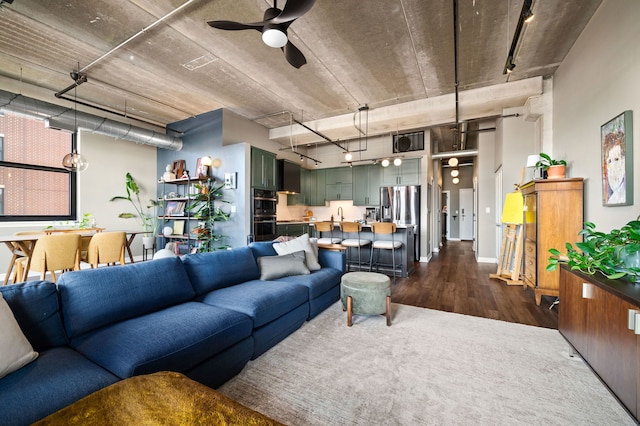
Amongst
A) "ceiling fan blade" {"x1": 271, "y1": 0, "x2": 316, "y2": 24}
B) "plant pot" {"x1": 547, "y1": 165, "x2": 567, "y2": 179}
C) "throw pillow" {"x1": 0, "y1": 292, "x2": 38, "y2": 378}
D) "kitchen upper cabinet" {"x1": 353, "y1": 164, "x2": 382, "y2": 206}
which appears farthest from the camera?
"kitchen upper cabinet" {"x1": 353, "y1": 164, "x2": 382, "y2": 206}

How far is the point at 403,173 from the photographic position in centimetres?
695

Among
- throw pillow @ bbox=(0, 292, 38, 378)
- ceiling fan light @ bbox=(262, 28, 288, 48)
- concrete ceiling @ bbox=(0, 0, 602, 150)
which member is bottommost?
throw pillow @ bbox=(0, 292, 38, 378)

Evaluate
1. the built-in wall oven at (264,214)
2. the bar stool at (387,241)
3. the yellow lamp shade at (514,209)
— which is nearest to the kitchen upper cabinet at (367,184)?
the bar stool at (387,241)

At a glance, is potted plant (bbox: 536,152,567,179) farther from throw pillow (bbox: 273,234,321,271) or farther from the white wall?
throw pillow (bbox: 273,234,321,271)

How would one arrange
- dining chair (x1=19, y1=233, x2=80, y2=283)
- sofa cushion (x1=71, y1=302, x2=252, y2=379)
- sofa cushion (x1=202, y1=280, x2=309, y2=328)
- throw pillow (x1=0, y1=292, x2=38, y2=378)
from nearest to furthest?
throw pillow (x1=0, y1=292, x2=38, y2=378), sofa cushion (x1=71, y1=302, x2=252, y2=379), sofa cushion (x1=202, y1=280, x2=309, y2=328), dining chair (x1=19, y1=233, x2=80, y2=283)

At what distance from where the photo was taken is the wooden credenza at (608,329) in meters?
1.40

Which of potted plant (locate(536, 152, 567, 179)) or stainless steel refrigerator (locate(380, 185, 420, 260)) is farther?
stainless steel refrigerator (locate(380, 185, 420, 260))

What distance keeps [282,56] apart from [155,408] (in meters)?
4.00

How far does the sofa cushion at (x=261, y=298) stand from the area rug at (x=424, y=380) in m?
0.32

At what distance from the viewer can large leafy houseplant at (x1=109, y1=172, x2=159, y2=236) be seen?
239 inches

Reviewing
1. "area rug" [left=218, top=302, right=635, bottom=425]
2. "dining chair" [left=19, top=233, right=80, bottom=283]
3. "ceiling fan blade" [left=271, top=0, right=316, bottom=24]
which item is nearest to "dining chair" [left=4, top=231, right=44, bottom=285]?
"dining chair" [left=19, top=233, right=80, bottom=283]

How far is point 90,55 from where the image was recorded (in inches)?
143

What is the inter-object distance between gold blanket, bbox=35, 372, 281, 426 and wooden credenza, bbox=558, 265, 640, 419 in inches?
75.2

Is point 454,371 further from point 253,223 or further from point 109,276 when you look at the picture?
point 253,223
